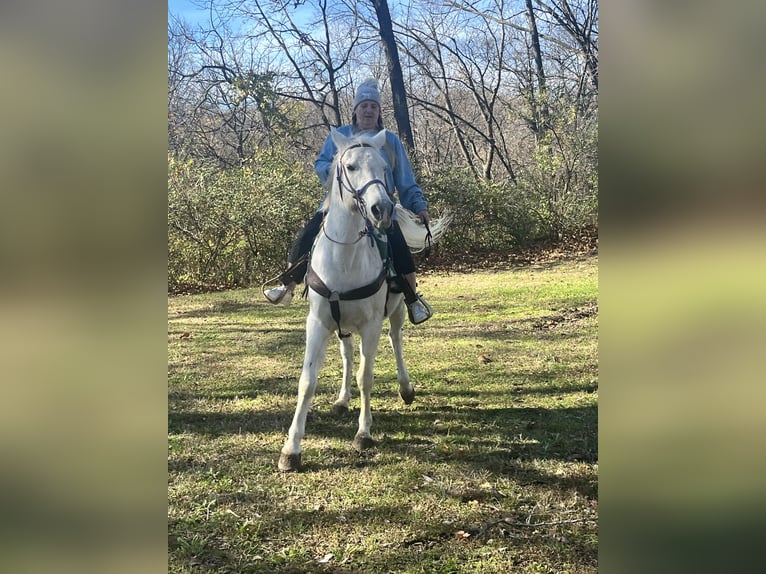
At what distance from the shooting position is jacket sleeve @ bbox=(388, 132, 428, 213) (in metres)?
3.46

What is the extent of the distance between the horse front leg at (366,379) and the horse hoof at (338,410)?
511 millimetres

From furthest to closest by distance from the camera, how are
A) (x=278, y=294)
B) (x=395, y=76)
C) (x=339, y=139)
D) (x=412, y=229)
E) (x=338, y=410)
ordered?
(x=395, y=76)
(x=338, y=410)
(x=412, y=229)
(x=278, y=294)
(x=339, y=139)

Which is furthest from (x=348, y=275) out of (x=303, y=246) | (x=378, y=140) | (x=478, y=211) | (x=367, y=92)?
(x=478, y=211)

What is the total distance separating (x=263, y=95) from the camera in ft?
37.5

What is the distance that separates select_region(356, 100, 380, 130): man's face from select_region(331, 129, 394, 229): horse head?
0.56m

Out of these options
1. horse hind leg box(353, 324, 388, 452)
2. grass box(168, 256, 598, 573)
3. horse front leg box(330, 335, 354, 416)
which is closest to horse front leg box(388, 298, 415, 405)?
grass box(168, 256, 598, 573)

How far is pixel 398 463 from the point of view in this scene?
3.09 meters

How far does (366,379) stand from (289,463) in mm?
716

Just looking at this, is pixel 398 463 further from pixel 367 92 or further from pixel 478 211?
pixel 478 211
